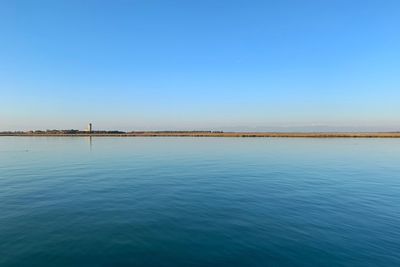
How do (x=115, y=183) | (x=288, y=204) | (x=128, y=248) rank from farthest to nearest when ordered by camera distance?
(x=115, y=183)
(x=288, y=204)
(x=128, y=248)

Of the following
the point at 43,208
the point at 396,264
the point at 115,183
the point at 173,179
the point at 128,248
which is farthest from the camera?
the point at 173,179

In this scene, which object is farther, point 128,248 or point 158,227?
point 158,227

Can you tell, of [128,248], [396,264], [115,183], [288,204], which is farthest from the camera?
[115,183]

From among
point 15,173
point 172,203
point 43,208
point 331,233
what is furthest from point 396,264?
point 15,173

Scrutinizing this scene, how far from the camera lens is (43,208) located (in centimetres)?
1636

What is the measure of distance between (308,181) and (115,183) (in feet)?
64.6

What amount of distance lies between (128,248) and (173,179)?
15.9 m

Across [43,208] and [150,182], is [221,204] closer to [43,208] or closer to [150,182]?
[150,182]

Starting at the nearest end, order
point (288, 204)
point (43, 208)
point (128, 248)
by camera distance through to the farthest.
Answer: point (128, 248) → point (43, 208) → point (288, 204)

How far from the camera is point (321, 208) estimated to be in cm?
1678

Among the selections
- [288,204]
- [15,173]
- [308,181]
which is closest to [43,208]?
[288,204]

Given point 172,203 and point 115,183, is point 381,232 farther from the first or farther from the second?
point 115,183

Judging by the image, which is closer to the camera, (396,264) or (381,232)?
(396,264)

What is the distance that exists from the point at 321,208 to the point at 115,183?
1832 cm
